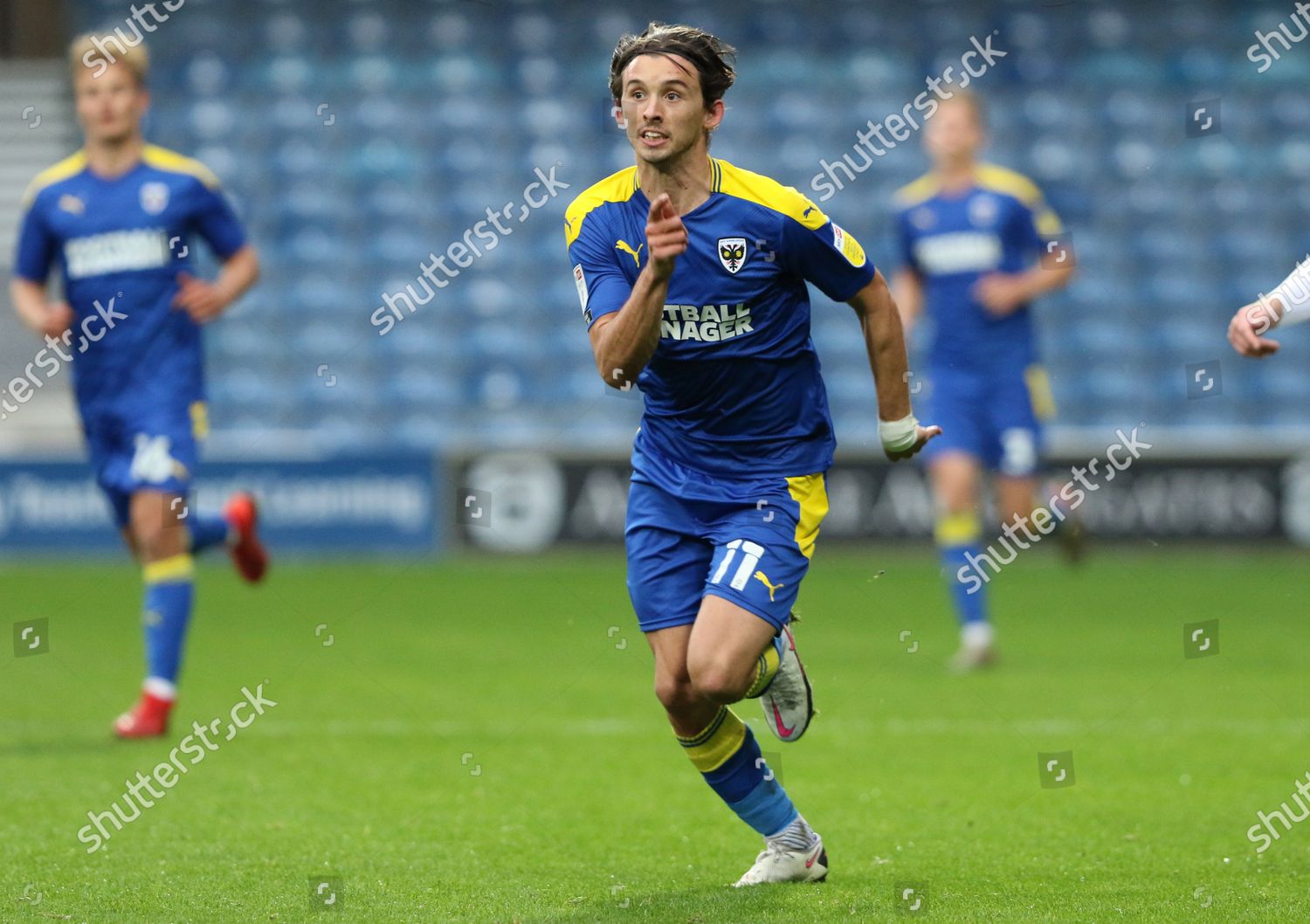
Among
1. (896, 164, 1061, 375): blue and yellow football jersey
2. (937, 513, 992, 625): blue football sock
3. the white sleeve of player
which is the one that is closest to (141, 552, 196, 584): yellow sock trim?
(937, 513, 992, 625): blue football sock

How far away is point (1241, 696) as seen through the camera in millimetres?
8031

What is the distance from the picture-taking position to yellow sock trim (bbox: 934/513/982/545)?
29.8 feet

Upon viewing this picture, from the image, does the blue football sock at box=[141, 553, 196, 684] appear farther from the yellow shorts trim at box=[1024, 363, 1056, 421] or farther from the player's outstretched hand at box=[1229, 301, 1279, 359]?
the yellow shorts trim at box=[1024, 363, 1056, 421]

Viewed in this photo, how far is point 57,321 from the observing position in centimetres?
677

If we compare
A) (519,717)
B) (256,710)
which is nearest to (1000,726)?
(519,717)

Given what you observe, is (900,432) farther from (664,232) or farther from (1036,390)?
(1036,390)

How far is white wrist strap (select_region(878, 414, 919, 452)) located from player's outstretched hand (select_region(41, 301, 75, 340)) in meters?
3.50

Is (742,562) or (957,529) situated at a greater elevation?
(742,562)

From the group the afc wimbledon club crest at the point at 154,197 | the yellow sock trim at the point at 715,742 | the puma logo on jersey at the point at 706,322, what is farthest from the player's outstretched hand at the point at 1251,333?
the afc wimbledon club crest at the point at 154,197

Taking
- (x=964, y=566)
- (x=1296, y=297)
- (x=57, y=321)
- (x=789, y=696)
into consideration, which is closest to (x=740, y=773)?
(x=789, y=696)

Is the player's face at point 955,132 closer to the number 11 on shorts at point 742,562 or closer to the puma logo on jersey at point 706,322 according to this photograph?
the puma logo on jersey at point 706,322

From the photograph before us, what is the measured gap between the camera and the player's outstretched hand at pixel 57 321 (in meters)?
6.74

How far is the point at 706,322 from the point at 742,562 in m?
0.59

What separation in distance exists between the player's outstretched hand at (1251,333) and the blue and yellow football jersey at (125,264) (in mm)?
4194
